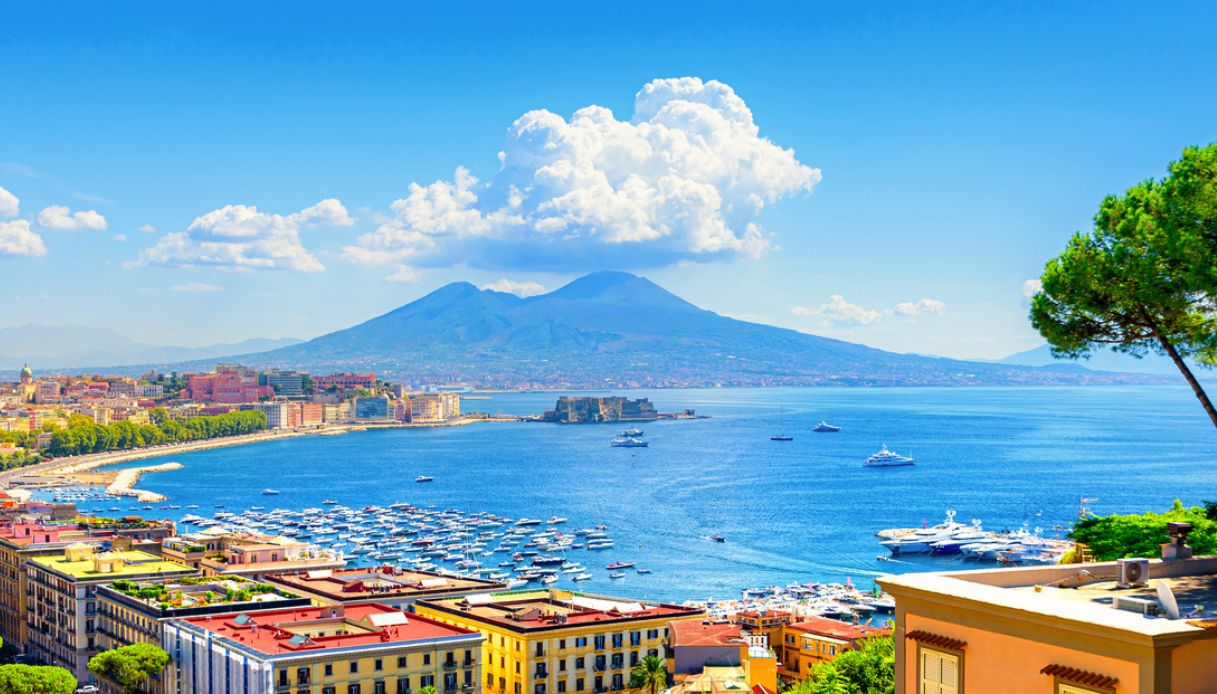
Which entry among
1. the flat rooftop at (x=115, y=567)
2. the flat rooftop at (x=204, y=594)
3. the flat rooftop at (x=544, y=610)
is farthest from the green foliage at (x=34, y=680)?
the flat rooftop at (x=544, y=610)

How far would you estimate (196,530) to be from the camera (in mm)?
68500

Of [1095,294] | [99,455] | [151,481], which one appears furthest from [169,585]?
[99,455]

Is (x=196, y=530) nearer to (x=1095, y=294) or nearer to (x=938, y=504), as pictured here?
(x=938, y=504)

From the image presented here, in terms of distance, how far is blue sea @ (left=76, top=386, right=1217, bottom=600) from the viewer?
190 feet

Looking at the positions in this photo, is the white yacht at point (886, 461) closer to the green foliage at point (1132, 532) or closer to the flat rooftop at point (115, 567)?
the flat rooftop at point (115, 567)

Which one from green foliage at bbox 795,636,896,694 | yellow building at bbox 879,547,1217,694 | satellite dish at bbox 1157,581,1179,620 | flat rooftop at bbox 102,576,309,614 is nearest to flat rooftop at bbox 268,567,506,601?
flat rooftop at bbox 102,576,309,614

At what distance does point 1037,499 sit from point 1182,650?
251 ft

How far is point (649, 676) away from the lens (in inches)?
947

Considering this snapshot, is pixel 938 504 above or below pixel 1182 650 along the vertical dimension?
below

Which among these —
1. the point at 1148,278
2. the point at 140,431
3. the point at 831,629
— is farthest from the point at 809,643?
the point at 140,431

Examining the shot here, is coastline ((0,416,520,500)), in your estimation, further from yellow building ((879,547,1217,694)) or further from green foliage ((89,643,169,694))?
yellow building ((879,547,1217,694))

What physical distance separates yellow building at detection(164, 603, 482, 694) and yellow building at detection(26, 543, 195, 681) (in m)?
6.16

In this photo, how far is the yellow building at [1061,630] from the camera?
4945 mm

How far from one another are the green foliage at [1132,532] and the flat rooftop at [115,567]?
21578 mm
